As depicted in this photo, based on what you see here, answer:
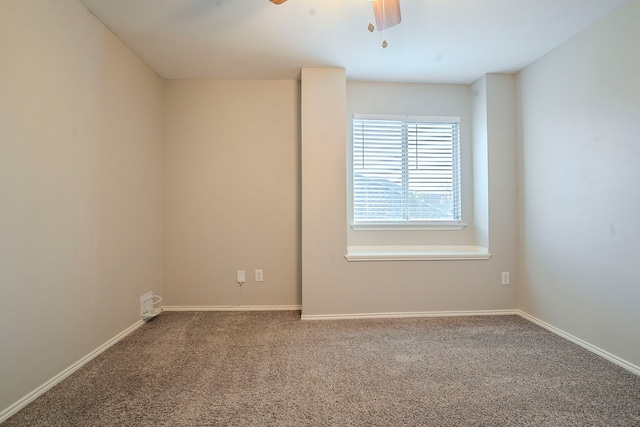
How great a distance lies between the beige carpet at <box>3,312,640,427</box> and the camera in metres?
1.46

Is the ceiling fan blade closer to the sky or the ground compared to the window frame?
closer to the sky

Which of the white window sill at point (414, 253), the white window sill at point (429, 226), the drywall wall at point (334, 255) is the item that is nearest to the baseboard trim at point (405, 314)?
the drywall wall at point (334, 255)

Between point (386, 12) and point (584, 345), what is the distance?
2.87 m

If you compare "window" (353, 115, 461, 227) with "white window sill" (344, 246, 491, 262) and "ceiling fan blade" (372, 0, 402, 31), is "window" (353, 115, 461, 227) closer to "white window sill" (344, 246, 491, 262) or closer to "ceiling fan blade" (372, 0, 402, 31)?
"white window sill" (344, 246, 491, 262)

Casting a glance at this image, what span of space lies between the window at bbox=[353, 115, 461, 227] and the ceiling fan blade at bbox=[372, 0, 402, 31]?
145cm

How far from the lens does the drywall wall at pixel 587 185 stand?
6.36ft

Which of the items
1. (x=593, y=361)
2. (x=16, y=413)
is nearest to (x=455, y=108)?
(x=593, y=361)

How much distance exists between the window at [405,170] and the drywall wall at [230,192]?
2.56 feet

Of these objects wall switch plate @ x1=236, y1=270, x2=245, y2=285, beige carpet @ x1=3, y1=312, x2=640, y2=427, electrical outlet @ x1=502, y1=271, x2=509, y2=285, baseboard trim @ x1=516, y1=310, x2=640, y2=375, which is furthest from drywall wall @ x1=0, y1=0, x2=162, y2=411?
baseboard trim @ x1=516, y1=310, x2=640, y2=375

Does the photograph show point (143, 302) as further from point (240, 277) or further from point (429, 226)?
point (429, 226)

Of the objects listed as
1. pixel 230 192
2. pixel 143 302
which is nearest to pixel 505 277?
pixel 230 192

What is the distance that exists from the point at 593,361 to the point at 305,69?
3397 mm

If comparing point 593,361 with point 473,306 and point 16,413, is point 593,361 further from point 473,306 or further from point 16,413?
point 16,413

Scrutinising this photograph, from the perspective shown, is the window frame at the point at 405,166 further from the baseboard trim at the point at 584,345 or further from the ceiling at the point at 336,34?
the baseboard trim at the point at 584,345
